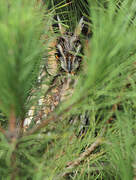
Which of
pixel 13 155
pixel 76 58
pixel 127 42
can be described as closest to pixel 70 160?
pixel 13 155

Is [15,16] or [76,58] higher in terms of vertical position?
[76,58]

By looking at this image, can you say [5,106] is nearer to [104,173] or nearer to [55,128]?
[55,128]

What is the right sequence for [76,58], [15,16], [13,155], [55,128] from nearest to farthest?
1. [15,16]
2. [13,155]
3. [55,128]
4. [76,58]

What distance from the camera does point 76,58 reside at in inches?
38.0

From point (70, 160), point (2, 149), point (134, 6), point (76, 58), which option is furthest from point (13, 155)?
point (76, 58)

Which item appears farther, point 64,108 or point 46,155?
point 46,155

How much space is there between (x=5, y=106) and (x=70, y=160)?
248 mm

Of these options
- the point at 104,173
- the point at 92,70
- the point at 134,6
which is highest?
the point at 134,6

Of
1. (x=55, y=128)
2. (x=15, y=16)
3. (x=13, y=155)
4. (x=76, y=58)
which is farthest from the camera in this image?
(x=76, y=58)

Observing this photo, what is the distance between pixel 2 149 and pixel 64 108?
15 cm

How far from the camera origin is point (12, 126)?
24cm

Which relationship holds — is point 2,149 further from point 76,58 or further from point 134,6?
point 76,58

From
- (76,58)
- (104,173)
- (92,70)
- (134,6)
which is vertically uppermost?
(76,58)

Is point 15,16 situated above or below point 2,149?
above
